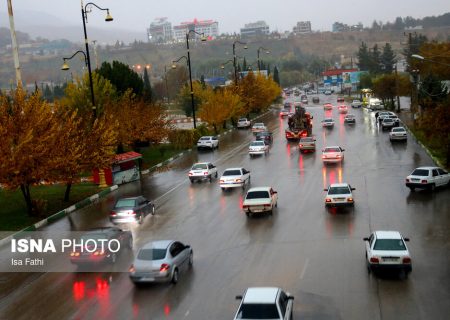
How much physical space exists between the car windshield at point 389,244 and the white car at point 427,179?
14.8m

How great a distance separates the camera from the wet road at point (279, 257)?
17.9m

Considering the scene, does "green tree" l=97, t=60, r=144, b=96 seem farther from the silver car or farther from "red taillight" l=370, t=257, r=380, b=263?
"red taillight" l=370, t=257, r=380, b=263

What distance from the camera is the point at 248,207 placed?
30.3 meters

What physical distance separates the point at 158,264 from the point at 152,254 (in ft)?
1.89

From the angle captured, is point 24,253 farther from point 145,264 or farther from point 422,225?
point 422,225

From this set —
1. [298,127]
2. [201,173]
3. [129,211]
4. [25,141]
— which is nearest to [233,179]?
[201,173]

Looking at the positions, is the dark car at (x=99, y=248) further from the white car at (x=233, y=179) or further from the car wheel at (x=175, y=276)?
the white car at (x=233, y=179)

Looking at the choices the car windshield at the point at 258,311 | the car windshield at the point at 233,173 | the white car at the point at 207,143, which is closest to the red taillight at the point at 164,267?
the car windshield at the point at 258,311

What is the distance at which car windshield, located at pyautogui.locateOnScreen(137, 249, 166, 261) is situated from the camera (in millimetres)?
20188

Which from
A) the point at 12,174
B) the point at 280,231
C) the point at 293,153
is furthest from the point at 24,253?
the point at 293,153

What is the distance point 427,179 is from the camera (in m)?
34.2

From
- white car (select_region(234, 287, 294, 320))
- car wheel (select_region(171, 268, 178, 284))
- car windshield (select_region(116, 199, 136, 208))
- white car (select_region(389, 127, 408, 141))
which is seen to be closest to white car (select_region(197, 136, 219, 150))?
white car (select_region(389, 127, 408, 141))

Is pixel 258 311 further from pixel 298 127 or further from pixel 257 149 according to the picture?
pixel 298 127

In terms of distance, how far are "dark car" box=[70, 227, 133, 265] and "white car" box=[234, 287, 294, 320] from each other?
906 cm
